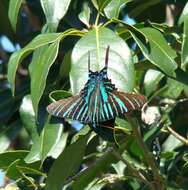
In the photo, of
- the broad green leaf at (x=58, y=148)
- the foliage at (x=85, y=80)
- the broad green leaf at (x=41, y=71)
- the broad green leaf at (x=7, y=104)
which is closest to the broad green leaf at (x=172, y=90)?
the foliage at (x=85, y=80)

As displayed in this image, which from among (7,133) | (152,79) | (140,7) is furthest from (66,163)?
(140,7)

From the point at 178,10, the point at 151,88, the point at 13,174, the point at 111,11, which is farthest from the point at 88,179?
the point at 178,10

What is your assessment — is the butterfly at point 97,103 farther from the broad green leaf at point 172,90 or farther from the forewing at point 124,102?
the broad green leaf at point 172,90

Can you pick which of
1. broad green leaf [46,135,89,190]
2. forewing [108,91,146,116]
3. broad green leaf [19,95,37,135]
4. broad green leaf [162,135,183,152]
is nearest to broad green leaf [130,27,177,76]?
forewing [108,91,146,116]

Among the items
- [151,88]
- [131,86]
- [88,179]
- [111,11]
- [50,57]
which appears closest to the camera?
[131,86]

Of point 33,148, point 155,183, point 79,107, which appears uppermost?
point 79,107

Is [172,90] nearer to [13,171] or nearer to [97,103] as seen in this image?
[13,171]

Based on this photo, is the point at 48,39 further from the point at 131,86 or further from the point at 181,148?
Answer: the point at 181,148

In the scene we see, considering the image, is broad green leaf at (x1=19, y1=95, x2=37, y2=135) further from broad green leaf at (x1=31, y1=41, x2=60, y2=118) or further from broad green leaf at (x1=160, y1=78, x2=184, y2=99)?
broad green leaf at (x1=160, y1=78, x2=184, y2=99)
